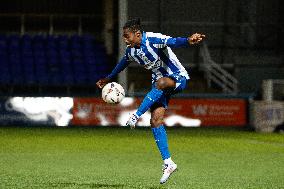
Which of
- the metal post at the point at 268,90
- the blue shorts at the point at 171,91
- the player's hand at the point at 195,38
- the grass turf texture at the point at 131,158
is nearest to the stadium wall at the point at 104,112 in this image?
the grass turf texture at the point at 131,158

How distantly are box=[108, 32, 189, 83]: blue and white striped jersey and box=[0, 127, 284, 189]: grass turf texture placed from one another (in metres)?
1.41

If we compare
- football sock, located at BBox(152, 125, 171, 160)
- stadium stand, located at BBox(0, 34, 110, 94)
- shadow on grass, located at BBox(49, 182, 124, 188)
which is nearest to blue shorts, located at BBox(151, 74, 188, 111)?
football sock, located at BBox(152, 125, 171, 160)

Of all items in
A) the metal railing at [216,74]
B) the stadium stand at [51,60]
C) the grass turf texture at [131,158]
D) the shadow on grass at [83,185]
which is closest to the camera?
the shadow on grass at [83,185]

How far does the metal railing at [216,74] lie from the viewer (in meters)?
25.2

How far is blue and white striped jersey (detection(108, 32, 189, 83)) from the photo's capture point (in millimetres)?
9391

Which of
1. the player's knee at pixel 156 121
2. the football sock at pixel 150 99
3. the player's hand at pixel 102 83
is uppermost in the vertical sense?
the player's hand at pixel 102 83

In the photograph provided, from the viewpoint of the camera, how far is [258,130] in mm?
21547

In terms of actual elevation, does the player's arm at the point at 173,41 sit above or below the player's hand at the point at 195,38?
below

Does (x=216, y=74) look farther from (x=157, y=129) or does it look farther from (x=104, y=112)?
(x=157, y=129)

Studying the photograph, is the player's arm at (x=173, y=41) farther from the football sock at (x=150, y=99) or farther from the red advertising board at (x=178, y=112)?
the red advertising board at (x=178, y=112)

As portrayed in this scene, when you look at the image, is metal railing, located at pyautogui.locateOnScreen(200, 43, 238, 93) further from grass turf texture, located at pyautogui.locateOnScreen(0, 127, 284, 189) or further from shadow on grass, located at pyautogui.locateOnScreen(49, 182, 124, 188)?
shadow on grass, located at pyautogui.locateOnScreen(49, 182, 124, 188)

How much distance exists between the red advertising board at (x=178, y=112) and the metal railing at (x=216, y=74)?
2.92 meters

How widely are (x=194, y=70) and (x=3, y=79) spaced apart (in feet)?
22.4

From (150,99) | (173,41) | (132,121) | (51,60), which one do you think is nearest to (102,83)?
(150,99)
